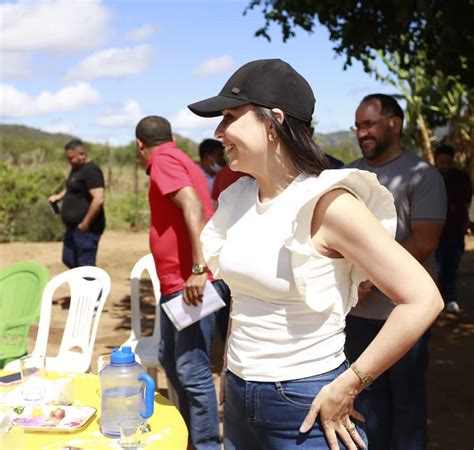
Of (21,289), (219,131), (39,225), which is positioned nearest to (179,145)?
(39,225)

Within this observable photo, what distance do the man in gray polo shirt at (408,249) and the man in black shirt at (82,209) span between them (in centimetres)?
493

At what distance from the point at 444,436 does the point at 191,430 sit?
6.10 feet

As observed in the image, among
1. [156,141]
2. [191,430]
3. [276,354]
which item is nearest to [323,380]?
[276,354]

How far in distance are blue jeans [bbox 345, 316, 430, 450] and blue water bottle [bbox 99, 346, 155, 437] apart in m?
1.43

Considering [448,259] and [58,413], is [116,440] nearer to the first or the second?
[58,413]

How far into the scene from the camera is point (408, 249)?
347 centimetres

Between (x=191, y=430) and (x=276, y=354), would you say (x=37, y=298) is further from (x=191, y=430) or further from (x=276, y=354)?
(x=276, y=354)

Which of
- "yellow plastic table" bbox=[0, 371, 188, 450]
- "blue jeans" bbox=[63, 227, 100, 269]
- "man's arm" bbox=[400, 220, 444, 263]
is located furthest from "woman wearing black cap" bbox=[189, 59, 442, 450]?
"blue jeans" bbox=[63, 227, 100, 269]

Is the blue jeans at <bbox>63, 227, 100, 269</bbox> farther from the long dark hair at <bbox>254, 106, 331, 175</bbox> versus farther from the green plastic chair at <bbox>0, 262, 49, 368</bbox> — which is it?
the long dark hair at <bbox>254, 106, 331, 175</bbox>

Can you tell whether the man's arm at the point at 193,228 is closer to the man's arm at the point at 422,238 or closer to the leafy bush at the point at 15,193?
the man's arm at the point at 422,238

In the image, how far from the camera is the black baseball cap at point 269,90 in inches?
76.9

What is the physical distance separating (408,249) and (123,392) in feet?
5.43

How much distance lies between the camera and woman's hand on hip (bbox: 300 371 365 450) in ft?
6.09

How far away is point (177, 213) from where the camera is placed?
12.4 feet
